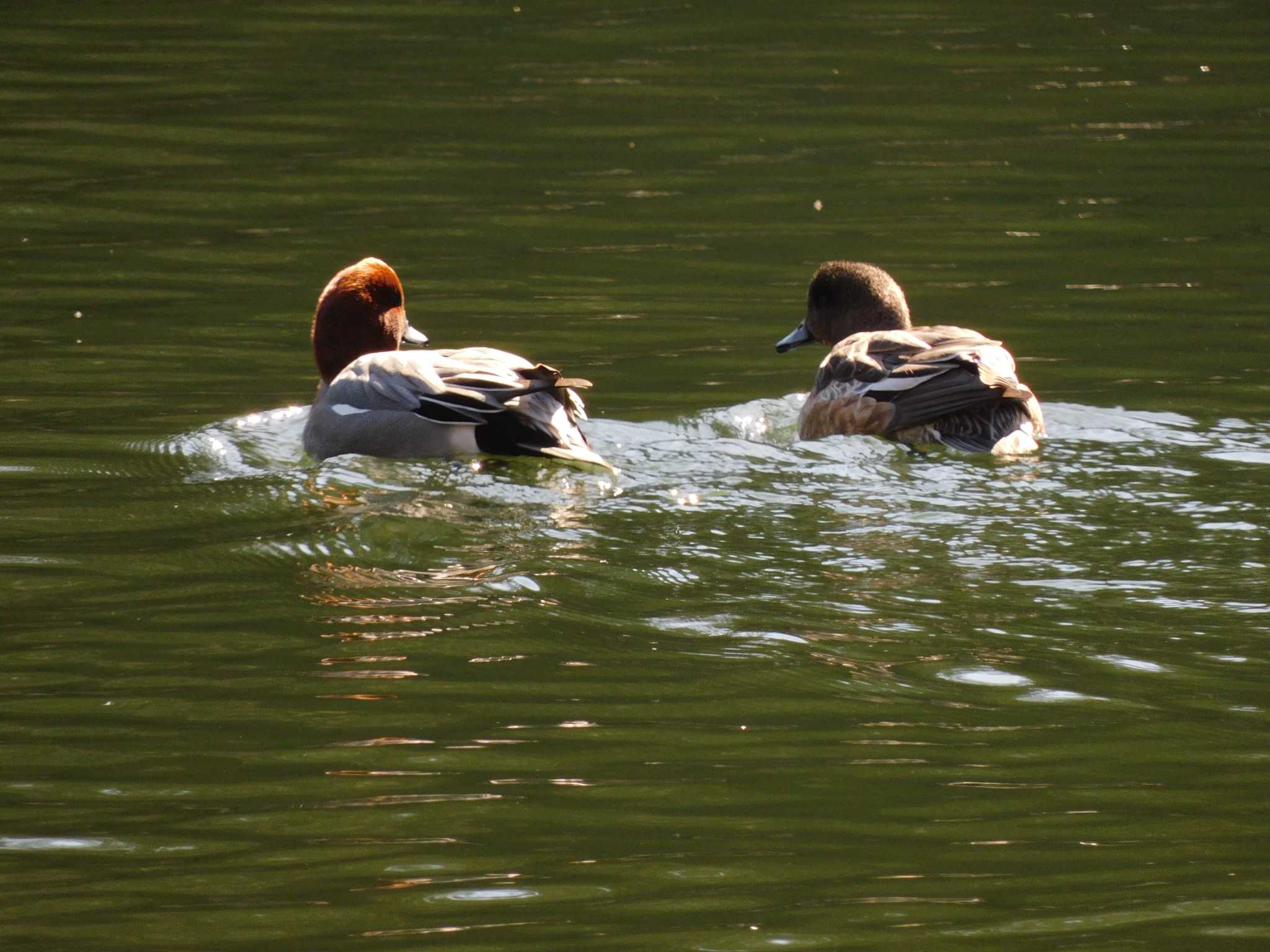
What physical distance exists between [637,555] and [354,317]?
3314 mm

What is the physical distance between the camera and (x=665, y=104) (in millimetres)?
15266

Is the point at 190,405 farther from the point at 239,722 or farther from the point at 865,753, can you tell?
the point at 865,753

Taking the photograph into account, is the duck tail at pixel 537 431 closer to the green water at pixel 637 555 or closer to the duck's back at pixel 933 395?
the green water at pixel 637 555

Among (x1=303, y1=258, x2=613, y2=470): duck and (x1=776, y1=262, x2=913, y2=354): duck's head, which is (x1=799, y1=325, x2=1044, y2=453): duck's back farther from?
(x1=303, y1=258, x2=613, y2=470): duck

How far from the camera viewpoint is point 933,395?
27.0 feet

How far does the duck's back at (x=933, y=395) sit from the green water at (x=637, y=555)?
17cm

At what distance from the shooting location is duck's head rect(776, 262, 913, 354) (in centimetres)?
977

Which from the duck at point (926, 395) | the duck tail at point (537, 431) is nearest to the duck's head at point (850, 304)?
the duck at point (926, 395)

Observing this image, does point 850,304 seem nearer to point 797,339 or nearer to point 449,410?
point 797,339

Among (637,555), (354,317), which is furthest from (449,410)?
(637,555)

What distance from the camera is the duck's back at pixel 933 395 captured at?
8.12 meters

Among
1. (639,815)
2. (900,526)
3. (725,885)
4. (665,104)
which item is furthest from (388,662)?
(665,104)

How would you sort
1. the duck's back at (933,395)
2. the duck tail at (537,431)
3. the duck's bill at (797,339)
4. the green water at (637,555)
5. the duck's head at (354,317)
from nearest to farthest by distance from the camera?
the green water at (637,555), the duck tail at (537,431), the duck's back at (933,395), the duck's head at (354,317), the duck's bill at (797,339)

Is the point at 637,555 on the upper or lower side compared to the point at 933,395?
lower
